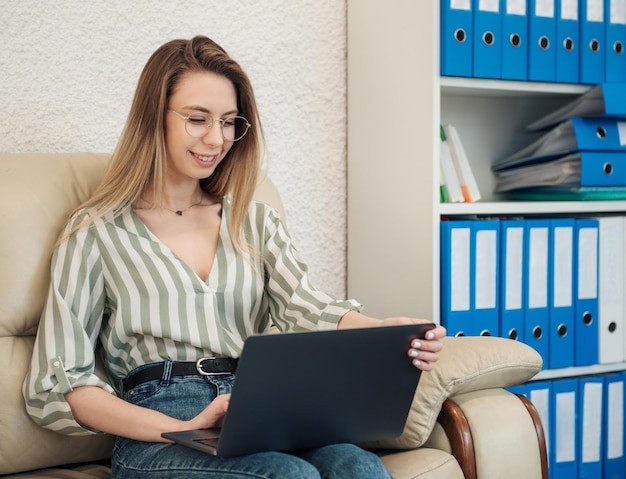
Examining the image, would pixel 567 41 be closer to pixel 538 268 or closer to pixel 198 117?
pixel 538 268

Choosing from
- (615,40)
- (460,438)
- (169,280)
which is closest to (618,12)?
(615,40)

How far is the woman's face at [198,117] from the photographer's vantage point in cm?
149

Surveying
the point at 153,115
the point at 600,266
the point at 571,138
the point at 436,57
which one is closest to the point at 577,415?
the point at 600,266

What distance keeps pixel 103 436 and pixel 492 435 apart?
0.68 m

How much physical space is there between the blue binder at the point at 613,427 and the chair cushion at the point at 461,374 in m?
0.61

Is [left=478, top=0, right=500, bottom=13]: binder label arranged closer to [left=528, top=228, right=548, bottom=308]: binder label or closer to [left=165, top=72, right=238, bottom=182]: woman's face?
[left=528, top=228, right=548, bottom=308]: binder label

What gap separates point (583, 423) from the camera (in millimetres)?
2066

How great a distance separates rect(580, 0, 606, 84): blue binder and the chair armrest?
886 mm

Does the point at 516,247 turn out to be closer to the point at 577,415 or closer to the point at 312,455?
the point at 577,415

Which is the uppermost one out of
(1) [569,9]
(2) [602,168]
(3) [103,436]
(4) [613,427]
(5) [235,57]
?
(1) [569,9]

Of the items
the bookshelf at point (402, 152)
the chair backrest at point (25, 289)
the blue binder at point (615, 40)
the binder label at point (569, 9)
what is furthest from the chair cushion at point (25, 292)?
the blue binder at point (615, 40)

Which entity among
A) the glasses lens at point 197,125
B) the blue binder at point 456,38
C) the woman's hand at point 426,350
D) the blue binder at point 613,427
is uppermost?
the blue binder at point 456,38

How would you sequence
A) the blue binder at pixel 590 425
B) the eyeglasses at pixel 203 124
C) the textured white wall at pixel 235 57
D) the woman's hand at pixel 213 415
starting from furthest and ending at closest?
the blue binder at pixel 590 425 → the textured white wall at pixel 235 57 → the eyeglasses at pixel 203 124 → the woman's hand at pixel 213 415

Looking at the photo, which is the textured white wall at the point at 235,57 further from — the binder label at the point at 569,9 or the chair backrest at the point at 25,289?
the binder label at the point at 569,9
